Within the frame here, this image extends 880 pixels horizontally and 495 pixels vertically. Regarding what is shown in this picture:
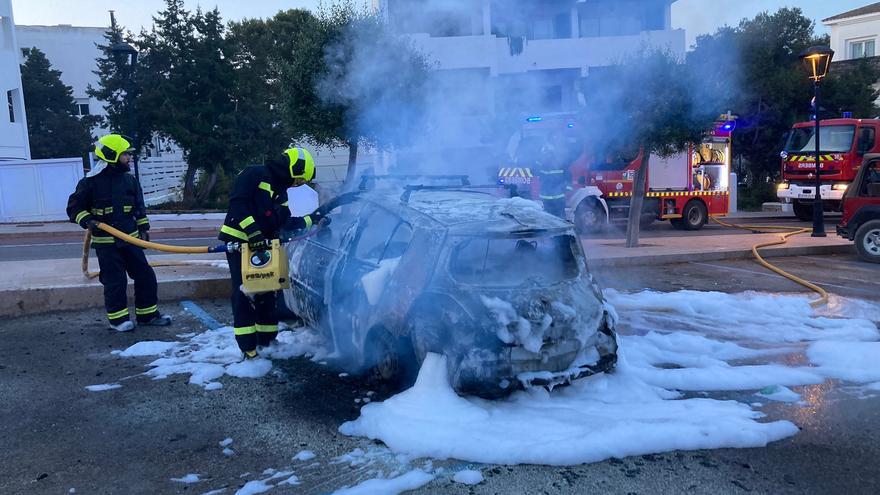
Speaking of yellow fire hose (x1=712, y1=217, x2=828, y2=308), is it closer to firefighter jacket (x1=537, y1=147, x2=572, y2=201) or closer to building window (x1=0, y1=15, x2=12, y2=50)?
firefighter jacket (x1=537, y1=147, x2=572, y2=201)

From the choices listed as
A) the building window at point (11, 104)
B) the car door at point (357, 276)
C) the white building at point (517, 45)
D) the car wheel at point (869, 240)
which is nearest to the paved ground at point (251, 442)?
the car door at point (357, 276)

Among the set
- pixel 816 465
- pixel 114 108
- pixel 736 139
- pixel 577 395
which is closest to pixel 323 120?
pixel 577 395

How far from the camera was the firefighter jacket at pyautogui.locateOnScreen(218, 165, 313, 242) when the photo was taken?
17.7 ft

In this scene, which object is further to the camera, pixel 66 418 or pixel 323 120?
pixel 323 120

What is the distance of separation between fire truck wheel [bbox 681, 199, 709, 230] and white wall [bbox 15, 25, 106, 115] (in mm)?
37438

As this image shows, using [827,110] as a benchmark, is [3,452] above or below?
below

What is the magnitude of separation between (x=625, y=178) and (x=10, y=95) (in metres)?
23.5

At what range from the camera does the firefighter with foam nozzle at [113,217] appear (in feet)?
20.6

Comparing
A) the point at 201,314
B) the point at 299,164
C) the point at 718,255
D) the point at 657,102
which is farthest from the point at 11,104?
the point at 718,255

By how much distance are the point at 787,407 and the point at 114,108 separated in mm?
27579

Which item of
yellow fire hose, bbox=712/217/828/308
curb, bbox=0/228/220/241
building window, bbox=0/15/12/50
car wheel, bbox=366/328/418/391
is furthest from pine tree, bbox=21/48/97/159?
car wheel, bbox=366/328/418/391

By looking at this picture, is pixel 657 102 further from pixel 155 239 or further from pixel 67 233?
pixel 67 233

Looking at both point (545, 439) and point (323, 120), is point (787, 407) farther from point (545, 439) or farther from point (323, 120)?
point (323, 120)

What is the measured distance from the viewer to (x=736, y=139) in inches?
1078
